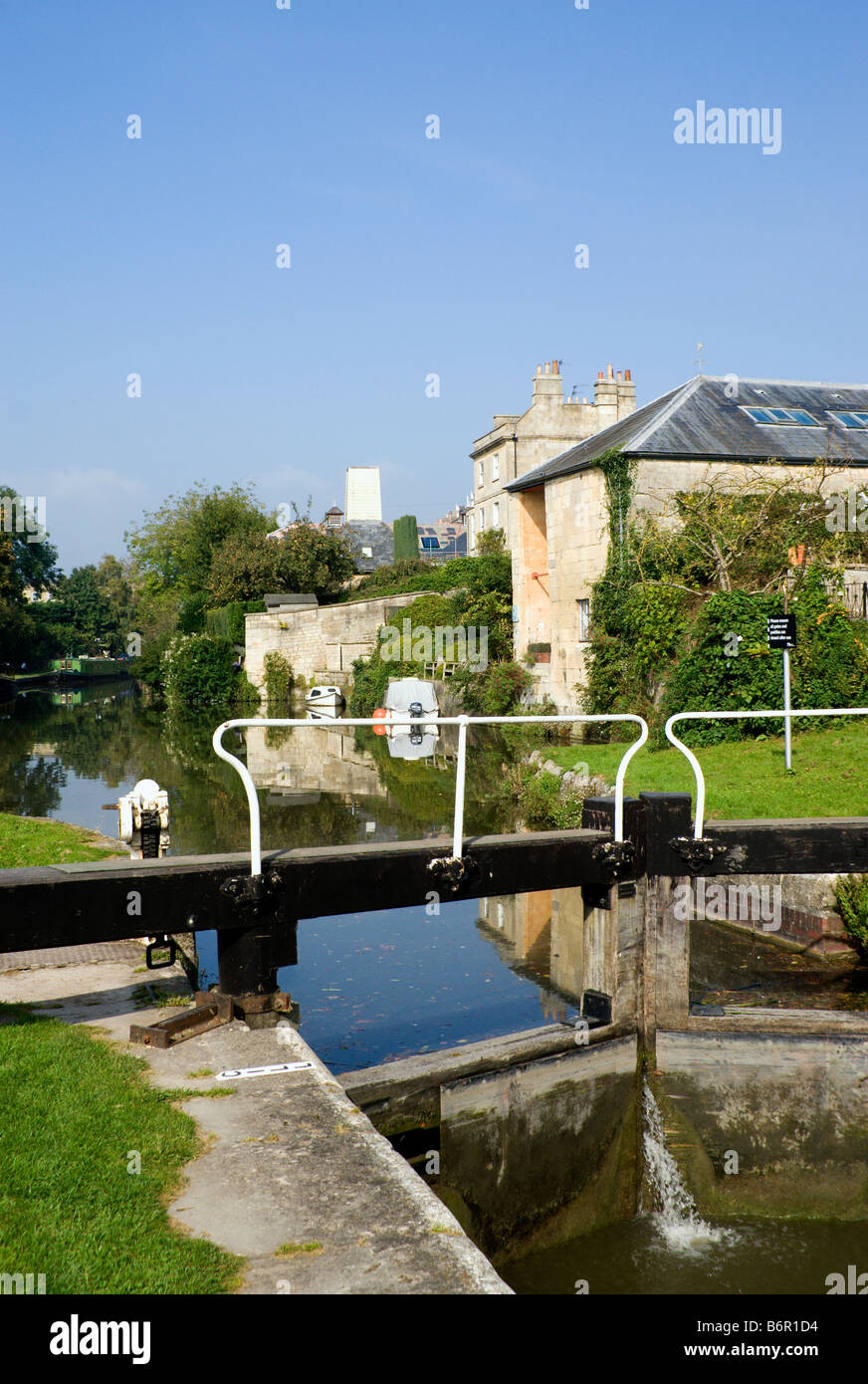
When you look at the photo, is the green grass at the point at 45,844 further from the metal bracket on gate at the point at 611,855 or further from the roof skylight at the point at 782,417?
the roof skylight at the point at 782,417

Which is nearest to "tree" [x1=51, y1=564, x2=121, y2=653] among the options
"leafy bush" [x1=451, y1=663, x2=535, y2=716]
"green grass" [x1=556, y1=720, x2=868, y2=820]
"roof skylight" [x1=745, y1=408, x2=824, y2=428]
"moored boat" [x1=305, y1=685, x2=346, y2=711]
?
"moored boat" [x1=305, y1=685, x2=346, y2=711]

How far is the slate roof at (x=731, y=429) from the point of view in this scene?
23.5 metres

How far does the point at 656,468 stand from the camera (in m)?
23.3

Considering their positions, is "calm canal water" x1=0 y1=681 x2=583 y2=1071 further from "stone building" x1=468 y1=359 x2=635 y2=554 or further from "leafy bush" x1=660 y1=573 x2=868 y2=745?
"stone building" x1=468 y1=359 x2=635 y2=554

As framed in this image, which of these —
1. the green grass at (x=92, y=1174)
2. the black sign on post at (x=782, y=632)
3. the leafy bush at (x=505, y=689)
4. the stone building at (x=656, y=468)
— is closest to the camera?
the green grass at (x=92, y=1174)

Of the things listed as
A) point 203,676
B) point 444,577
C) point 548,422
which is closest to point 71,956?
point 444,577

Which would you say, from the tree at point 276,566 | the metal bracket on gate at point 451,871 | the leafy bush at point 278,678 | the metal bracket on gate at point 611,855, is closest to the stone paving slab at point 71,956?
the metal bracket on gate at point 451,871

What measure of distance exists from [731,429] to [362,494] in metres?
60.6

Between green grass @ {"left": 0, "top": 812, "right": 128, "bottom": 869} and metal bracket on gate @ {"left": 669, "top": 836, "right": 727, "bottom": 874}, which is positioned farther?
green grass @ {"left": 0, "top": 812, "right": 128, "bottom": 869}

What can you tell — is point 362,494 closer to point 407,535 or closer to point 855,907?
point 407,535

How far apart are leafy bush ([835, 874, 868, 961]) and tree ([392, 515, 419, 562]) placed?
5273 cm

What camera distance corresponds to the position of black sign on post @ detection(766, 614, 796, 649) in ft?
46.2

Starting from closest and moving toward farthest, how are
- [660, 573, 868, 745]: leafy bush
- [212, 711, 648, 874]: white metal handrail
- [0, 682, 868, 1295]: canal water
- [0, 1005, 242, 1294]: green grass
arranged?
[0, 1005, 242, 1294]: green grass, [212, 711, 648, 874]: white metal handrail, [0, 682, 868, 1295]: canal water, [660, 573, 868, 745]: leafy bush

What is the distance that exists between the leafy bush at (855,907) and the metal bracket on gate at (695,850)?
3.09m
